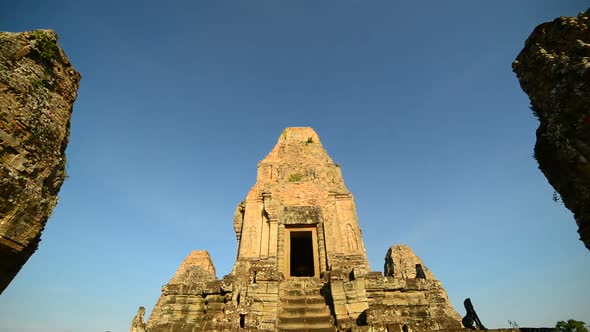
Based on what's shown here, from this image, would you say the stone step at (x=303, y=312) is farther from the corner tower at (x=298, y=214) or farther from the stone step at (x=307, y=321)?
the corner tower at (x=298, y=214)

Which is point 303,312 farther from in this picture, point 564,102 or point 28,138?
point 564,102

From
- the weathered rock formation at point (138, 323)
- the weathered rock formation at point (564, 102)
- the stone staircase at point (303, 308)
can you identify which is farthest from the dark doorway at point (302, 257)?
the weathered rock formation at point (564, 102)

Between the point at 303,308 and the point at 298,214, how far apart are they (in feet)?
16.0

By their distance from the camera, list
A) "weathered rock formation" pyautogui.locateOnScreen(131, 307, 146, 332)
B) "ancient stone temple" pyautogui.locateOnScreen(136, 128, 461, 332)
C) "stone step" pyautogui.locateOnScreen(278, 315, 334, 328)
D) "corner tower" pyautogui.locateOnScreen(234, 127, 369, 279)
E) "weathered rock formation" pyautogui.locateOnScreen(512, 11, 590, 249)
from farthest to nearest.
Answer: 1. "corner tower" pyautogui.locateOnScreen(234, 127, 369, 279)
2. "stone step" pyautogui.locateOnScreen(278, 315, 334, 328)
3. "ancient stone temple" pyautogui.locateOnScreen(136, 128, 461, 332)
4. "weathered rock formation" pyautogui.locateOnScreen(131, 307, 146, 332)
5. "weathered rock formation" pyautogui.locateOnScreen(512, 11, 590, 249)

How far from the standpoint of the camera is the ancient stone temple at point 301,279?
845cm

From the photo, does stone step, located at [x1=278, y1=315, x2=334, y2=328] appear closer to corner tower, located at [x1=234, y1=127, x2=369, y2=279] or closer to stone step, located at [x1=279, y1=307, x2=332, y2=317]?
stone step, located at [x1=279, y1=307, x2=332, y2=317]

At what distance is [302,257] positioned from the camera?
61.9ft

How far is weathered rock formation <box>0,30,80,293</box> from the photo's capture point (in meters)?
4.78

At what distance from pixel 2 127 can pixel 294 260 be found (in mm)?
16401

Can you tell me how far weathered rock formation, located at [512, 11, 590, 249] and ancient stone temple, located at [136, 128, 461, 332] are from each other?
4.41 meters

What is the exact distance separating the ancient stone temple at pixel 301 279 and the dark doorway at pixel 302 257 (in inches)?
2.5

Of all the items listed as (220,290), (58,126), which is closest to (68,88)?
(58,126)

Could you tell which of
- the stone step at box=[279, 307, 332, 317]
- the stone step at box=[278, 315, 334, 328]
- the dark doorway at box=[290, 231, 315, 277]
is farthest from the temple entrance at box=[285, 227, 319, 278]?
the stone step at box=[278, 315, 334, 328]

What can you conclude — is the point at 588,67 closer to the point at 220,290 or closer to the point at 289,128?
the point at 220,290
